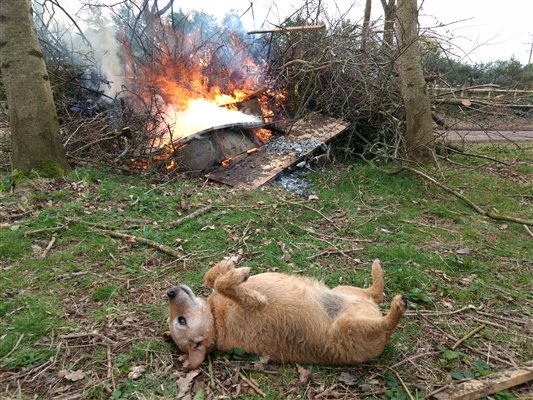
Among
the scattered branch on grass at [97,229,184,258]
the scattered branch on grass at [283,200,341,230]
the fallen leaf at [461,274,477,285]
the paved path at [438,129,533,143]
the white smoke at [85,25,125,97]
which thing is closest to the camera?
the fallen leaf at [461,274,477,285]

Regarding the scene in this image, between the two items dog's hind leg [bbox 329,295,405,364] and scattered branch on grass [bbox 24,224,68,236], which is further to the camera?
scattered branch on grass [bbox 24,224,68,236]

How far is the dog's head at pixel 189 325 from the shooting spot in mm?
3049

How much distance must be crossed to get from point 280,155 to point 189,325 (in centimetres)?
569

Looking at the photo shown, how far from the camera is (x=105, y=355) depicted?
308 cm

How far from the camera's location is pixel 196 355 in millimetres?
2988

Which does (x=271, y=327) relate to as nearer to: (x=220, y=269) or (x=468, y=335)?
(x=220, y=269)

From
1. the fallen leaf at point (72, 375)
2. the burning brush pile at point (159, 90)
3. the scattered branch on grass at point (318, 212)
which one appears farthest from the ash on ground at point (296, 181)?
the fallen leaf at point (72, 375)

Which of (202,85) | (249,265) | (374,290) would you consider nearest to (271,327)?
(374,290)

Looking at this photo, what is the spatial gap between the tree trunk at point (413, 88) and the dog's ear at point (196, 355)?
618 centimetres

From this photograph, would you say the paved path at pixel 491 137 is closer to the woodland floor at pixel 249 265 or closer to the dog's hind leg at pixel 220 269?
the woodland floor at pixel 249 265

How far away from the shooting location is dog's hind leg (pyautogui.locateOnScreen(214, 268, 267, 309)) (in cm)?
307

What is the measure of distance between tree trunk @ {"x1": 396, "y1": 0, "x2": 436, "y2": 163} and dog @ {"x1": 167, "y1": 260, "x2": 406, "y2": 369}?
17.9 feet

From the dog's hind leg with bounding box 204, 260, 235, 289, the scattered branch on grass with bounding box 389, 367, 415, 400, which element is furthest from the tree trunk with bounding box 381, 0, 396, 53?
the scattered branch on grass with bounding box 389, 367, 415, 400

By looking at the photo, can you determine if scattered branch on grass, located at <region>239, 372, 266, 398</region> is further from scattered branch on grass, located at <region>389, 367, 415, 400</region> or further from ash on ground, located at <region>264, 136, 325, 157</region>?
ash on ground, located at <region>264, 136, 325, 157</region>
